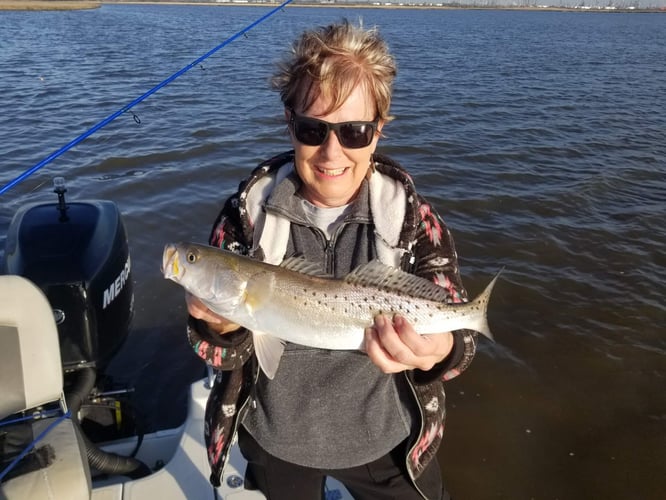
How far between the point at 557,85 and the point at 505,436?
2088 cm

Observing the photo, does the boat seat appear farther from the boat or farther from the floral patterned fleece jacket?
the floral patterned fleece jacket

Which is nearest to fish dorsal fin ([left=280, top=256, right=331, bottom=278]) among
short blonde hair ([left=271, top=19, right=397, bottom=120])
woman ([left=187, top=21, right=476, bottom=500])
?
woman ([left=187, top=21, right=476, bottom=500])

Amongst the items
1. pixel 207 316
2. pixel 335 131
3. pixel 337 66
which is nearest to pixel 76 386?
pixel 207 316

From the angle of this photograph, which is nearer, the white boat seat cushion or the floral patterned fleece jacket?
the floral patterned fleece jacket

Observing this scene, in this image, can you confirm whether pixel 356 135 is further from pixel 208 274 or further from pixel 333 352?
pixel 333 352

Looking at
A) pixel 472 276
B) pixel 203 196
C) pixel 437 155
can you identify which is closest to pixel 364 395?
pixel 472 276

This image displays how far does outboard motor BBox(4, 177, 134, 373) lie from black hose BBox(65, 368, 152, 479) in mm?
124

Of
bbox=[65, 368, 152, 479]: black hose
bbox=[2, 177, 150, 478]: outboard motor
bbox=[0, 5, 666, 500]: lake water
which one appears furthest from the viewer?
bbox=[0, 5, 666, 500]: lake water

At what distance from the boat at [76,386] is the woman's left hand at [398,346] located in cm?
170

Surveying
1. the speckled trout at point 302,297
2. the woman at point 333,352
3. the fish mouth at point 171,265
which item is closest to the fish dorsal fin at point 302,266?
the speckled trout at point 302,297

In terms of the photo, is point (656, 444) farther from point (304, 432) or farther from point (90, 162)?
point (90, 162)

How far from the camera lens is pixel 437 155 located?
13.6 meters

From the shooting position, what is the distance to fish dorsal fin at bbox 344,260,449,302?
2.55 m

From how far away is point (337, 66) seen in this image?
94.5 inches
